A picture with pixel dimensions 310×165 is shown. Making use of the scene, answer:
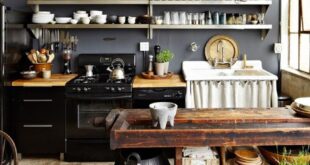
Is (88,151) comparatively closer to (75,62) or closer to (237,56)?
(75,62)

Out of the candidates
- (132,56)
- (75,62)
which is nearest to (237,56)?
(132,56)

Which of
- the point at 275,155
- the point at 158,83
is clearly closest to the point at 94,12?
the point at 158,83

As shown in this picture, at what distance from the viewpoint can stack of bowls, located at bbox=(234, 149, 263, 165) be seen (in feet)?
6.17

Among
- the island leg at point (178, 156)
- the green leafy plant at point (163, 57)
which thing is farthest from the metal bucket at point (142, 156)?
the green leafy plant at point (163, 57)

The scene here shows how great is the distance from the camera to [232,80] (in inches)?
161

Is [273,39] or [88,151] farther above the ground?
A: [273,39]

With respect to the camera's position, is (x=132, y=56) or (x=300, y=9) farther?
(x=132, y=56)

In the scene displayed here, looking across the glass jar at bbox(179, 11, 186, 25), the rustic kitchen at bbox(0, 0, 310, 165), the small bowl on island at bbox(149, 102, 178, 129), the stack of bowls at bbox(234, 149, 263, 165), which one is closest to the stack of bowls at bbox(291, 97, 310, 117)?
the stack of bowls at bbox(234, 149, 263, 165)

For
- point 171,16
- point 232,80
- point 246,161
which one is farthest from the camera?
point 171,16

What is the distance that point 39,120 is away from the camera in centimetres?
409

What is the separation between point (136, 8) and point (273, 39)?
69.2 inches

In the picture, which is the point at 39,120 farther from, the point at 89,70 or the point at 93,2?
the point at 93,2

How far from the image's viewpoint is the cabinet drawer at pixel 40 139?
409cm

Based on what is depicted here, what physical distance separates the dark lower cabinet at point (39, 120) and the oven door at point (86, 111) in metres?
0.09
